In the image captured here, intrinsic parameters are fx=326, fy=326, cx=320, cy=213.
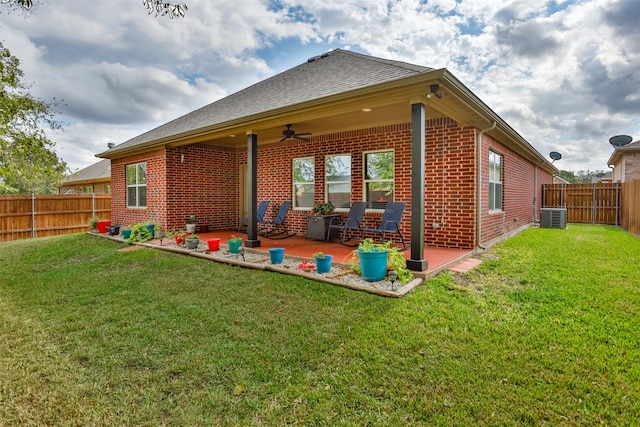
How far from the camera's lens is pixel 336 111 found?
518cm

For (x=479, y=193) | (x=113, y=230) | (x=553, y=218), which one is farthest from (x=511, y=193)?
(x=113, y=230)

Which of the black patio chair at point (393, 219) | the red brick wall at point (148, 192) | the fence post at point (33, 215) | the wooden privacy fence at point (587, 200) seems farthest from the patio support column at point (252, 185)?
the wooden privacy fence at point (587, 200)

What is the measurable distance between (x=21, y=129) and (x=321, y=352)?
13634mm

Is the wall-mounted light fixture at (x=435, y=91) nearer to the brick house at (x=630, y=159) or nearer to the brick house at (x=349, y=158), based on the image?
the brick house at (x=349, y=158)

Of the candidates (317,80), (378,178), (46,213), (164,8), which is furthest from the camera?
(46,213)

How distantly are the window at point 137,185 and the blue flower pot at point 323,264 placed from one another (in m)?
7.22

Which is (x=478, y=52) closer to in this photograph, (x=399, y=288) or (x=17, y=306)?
(x=399, y=288)

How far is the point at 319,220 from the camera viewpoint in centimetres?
759

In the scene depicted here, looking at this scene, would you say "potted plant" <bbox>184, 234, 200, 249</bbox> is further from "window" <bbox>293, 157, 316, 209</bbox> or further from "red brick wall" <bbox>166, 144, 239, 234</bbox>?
"window" <bbox>293, 157, 316, 209</bbox>

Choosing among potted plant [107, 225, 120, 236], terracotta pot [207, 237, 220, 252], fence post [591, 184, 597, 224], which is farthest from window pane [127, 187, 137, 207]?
fence post [591, 184, 597, 224]

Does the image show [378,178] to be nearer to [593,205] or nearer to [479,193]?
[479,193]

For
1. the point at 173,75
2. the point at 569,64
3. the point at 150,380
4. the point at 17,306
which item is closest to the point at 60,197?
the point at 173,75

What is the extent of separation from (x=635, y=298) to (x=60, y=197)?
1665 cm

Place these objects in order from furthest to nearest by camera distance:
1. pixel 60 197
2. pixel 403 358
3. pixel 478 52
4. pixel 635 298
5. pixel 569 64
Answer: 1. pixel 60 197
2. pixel 569 64
3. pixel 478 52
4. pixel 635 298
5. pixel 403 358
